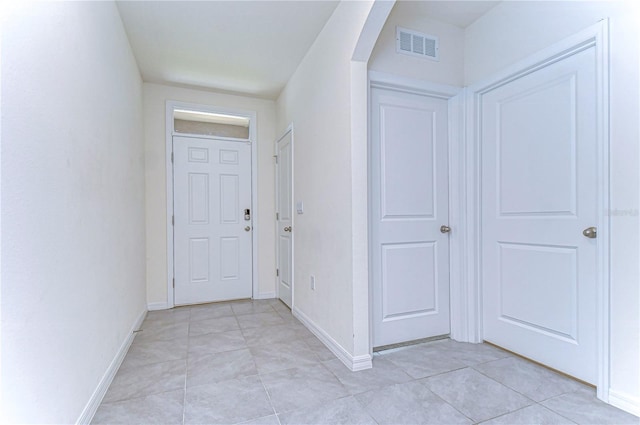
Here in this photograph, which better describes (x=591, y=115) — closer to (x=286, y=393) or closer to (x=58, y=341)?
(x=286, y=393)

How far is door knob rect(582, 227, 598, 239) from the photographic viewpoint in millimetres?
1694

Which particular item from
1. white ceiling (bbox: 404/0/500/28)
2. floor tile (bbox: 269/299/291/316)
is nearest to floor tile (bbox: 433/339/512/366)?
floor tile (bbox: 269/299/291/316)

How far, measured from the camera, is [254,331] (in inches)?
106

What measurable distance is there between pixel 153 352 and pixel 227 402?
961 mm

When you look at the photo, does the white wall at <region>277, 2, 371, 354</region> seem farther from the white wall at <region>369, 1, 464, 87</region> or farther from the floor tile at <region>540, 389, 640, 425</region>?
the floor tile at <region>540, 389, 640, 425</region>

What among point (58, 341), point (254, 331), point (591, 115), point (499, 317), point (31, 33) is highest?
point (31, 33)

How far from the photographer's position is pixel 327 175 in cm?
236

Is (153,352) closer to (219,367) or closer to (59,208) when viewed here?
(219,367)

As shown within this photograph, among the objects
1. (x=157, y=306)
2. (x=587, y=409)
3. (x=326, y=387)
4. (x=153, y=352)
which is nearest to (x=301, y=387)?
(x=326, y=387)

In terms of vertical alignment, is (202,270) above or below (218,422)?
above

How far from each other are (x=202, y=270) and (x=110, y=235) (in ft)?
5.70

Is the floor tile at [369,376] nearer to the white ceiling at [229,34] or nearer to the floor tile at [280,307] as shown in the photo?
the floor tile at [280,307]

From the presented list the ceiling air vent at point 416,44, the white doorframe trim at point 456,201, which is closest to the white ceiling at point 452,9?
the ceiling air vent at point 416,44

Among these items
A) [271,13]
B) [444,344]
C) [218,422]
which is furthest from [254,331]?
[271,13]
